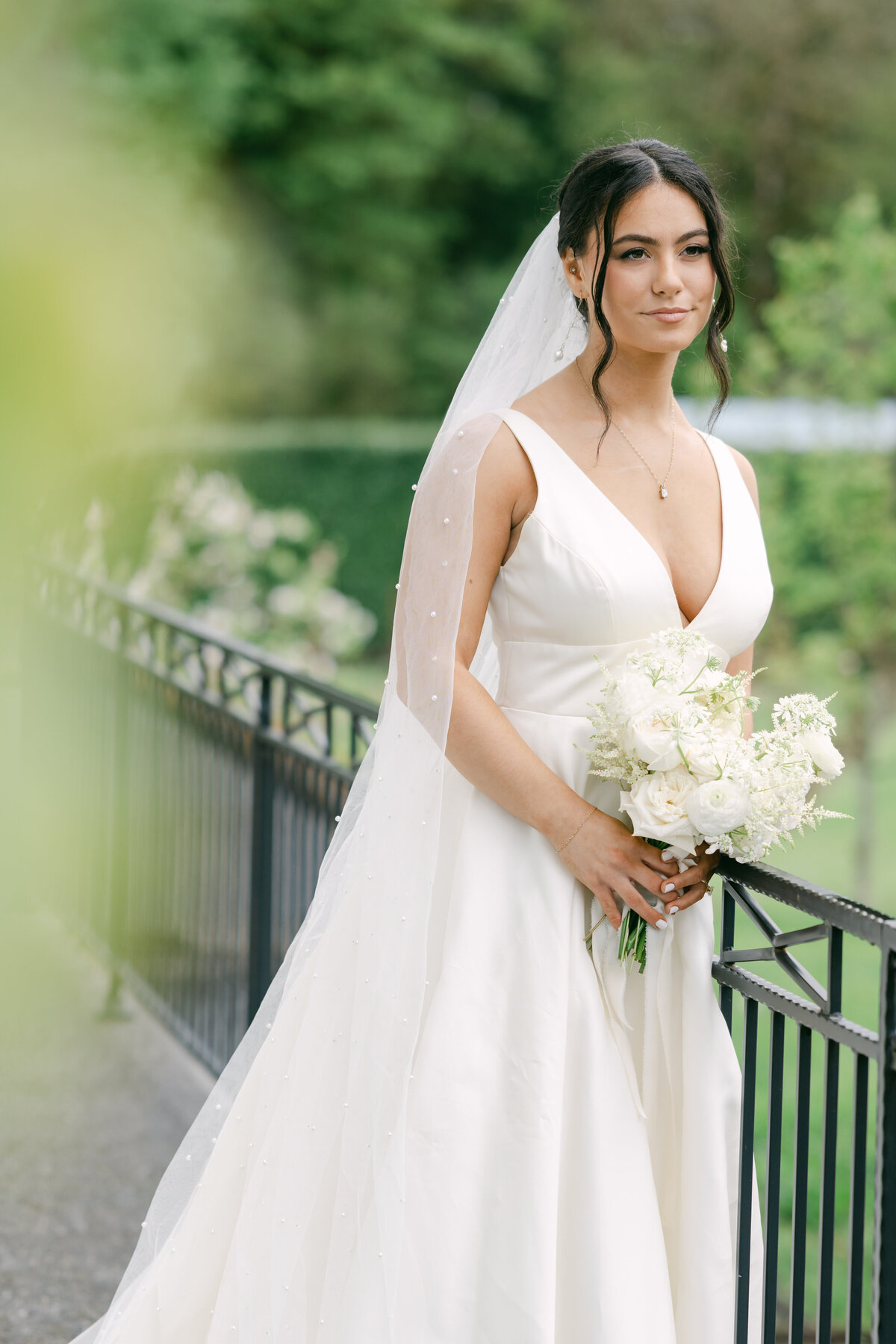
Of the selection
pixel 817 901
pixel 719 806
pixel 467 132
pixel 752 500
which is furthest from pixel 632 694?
pixel 467 132

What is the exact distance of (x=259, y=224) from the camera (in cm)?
1922

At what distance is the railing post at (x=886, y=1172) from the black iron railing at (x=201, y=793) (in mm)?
1454

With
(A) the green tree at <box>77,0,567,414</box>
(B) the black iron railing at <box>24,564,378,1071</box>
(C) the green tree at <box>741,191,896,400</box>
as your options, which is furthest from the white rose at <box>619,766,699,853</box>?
(A) the green tree at <box>77,0,567,414</box>

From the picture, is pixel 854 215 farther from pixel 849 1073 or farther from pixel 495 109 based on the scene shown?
pixel 495 109

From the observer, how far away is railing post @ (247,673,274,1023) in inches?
131

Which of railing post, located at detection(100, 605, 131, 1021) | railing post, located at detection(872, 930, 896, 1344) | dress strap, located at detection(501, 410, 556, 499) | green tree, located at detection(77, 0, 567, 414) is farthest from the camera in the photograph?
green tree, located at detection(77, 0, 567, 414)

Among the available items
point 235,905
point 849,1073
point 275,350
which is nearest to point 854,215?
point 849,1073

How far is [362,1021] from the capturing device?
74.4 inches

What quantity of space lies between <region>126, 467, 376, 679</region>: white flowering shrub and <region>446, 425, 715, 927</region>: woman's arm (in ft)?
18.0

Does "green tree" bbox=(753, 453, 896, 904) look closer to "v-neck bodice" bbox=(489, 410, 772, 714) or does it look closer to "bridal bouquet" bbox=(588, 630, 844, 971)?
"v-neck bodice" bbox=(489, 410, 772, 714)

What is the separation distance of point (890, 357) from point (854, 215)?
0.77 m

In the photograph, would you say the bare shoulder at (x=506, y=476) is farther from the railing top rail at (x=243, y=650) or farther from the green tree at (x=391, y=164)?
the green tree at (x=391, y=164)

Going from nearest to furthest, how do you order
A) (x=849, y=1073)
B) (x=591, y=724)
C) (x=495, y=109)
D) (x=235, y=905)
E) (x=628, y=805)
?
(x=628, y=805) < (x=591, y=724) < (x=235, y=905) < (x=849, y=1073) < (x=495, y=109)

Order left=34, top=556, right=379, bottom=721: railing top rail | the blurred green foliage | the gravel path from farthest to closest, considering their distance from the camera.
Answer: the blurred green foliage < left=34, top=556, right=379, bottom=721: railing top rail < the gravel path
